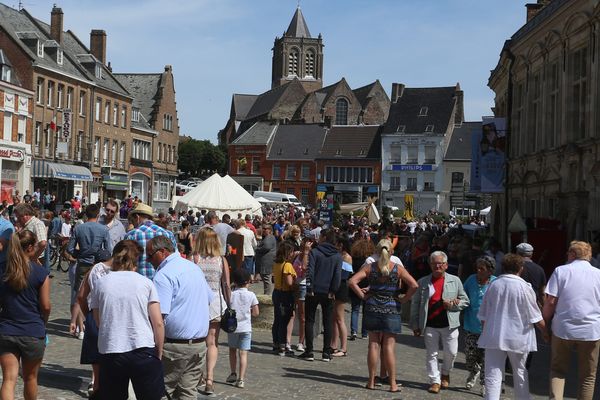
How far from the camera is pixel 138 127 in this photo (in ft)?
206

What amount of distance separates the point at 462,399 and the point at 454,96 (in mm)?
73972

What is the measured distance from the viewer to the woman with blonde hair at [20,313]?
6699mm

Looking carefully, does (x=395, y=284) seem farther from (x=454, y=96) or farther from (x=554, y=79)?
(x=454, y=96)

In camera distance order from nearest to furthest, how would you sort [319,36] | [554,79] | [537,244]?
[537,244] < [554,79] < [319,36]

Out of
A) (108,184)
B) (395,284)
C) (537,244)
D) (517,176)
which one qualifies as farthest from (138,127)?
(395,284)

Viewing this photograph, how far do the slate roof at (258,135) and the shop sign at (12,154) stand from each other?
4822 cm

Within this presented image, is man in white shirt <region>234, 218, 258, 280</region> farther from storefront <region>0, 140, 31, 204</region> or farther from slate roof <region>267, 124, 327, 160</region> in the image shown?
slate roof <region>267, 124, 327, 160</region>

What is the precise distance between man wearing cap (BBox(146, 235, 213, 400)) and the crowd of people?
0.4 inches

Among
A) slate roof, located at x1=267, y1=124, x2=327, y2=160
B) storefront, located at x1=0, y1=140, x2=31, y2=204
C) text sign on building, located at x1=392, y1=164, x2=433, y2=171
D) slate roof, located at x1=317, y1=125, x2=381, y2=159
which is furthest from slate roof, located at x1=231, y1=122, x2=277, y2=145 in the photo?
storefront, located at x1=0, y1=140, x2=31, y2=204

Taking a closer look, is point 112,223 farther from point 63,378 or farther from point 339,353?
point 339,353

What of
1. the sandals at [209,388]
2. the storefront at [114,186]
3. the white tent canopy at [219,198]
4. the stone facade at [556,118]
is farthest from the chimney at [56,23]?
the sandals at [209,388]

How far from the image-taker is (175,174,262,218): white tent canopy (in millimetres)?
26922

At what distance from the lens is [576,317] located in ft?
28.1

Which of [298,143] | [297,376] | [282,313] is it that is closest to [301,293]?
[282,313]
